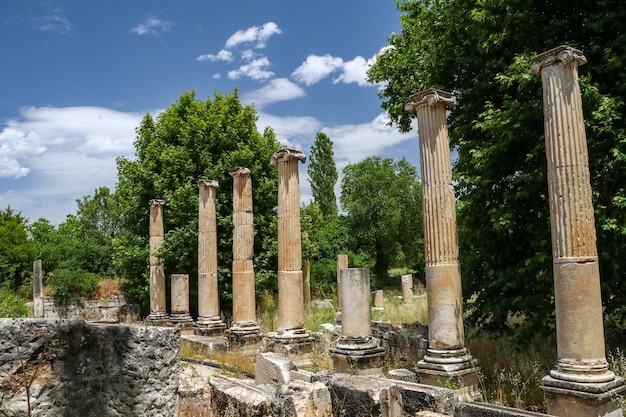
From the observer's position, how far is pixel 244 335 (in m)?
14.1

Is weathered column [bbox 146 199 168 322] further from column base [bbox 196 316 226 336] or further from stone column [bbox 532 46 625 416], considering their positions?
stone column [bbox 532 46 625 416]

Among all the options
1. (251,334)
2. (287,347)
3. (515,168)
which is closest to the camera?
(515,168)

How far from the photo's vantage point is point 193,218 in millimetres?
19891

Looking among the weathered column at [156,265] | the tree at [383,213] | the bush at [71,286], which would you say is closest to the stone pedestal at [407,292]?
the tree at [383,213]

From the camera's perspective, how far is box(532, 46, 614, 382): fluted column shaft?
6.66m

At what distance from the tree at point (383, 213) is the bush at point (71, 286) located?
19088mm

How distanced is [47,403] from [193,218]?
1686cm

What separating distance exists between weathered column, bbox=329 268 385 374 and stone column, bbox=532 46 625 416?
3.59 meters

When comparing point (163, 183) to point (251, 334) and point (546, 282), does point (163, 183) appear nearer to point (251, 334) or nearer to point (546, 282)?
point (251, 334)

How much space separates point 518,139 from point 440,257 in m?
2.96

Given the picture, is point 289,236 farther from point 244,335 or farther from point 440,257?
point 440,257

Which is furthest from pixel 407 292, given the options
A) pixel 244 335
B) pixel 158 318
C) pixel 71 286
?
pixel 71 286

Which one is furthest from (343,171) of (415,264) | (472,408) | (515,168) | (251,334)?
(472,408)

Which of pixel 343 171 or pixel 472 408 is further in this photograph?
pixel 343 171
